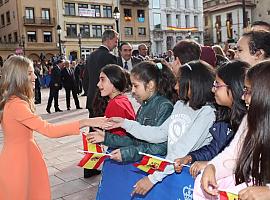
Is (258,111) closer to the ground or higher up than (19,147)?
higher up

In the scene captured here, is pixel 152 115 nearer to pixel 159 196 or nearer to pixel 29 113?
pixel 159 196

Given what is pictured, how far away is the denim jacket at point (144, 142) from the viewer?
2.74 metres

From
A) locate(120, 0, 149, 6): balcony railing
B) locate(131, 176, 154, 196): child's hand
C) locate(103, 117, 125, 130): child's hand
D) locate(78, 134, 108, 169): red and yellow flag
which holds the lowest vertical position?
locate(131, 176, 154, 196): child's hand

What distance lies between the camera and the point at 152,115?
9.43 feet

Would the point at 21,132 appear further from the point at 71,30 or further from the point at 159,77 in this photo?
the point at 71,30

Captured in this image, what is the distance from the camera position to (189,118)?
251cm

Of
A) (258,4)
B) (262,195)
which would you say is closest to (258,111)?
(262,195)

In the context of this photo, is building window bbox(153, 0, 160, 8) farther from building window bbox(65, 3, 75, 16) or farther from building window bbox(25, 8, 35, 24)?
building window bbox(25, 8, 35, 24)

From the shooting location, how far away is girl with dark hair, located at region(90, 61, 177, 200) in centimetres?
278

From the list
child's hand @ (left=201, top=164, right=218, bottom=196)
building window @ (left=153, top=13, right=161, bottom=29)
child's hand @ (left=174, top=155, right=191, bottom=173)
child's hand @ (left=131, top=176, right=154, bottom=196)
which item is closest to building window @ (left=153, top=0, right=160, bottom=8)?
building window @ (left=153, top=13, right=161, bottom=29)

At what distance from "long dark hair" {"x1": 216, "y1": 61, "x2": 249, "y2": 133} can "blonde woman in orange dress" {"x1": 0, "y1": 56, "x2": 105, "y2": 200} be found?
1.09 metres

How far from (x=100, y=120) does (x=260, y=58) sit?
1.47 m

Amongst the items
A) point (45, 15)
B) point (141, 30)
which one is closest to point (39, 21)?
point (45, 15)

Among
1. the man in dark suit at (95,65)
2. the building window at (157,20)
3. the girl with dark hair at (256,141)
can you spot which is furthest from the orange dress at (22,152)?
the building window at (157,20)
